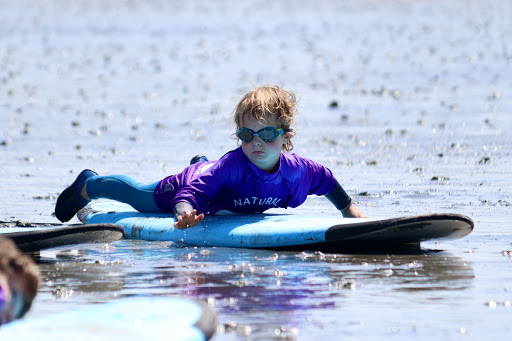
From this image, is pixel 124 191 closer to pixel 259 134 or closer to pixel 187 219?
pixel 259 134

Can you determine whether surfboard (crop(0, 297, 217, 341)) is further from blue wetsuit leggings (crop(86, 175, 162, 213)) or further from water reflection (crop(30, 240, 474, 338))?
blue wetsuit leggings (crop(86, 175, 162, 213))

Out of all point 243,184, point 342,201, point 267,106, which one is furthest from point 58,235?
point 342,201

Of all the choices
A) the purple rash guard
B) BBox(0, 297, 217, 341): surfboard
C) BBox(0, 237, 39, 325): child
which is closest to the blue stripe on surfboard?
the purple rash guard

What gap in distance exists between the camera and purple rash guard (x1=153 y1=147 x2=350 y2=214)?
22.4 feet

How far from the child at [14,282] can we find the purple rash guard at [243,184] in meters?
2.76

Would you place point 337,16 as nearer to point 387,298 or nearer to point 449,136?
point 449,136

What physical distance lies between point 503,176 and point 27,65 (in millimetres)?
16464

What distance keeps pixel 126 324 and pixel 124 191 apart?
3.59 meters

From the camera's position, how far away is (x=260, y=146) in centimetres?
679

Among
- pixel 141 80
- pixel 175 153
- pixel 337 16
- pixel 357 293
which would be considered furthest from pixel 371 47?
pixel 357 293

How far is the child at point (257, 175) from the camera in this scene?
6793mm

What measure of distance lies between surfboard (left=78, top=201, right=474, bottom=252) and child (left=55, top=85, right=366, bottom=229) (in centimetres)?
15

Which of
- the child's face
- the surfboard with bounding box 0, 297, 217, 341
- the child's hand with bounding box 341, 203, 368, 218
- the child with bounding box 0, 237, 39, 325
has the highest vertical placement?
the child's face

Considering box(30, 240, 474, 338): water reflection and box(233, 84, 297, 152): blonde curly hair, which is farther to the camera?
box(233, 84, 297, 152): blonde curly hair
